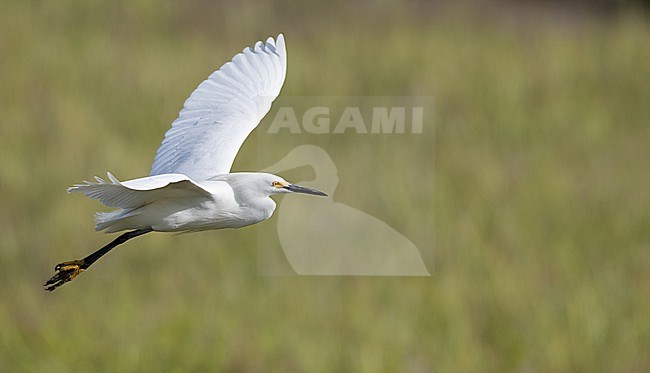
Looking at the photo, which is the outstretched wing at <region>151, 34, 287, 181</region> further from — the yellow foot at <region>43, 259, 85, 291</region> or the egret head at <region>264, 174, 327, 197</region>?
the egret head at <region>264, 174, 327, 197</region>

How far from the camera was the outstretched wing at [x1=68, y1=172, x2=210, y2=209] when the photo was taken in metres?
0.81

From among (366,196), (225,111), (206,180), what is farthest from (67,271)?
(366,196)

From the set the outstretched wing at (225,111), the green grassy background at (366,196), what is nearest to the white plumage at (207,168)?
the outstretched wing at (225,111)

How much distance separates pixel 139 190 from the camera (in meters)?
0.82

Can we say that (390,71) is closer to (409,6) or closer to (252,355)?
(409,6)

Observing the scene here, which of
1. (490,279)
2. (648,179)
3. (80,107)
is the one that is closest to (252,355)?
(490,279)

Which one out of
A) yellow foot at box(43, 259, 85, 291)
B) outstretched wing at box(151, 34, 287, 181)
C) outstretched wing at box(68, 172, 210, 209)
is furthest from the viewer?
outstretched wing at box(151, 34, 287, 181)

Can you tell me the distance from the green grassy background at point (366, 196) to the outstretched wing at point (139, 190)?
204 cm

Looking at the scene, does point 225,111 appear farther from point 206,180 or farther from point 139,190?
point 139,190

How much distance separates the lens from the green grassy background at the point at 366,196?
3051 mm

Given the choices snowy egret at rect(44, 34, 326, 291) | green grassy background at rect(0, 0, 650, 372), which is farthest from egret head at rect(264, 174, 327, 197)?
green grassy background at rect(0, 0, 650, 372)

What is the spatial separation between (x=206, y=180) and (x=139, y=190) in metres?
0.21

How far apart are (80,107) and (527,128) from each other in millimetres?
1932

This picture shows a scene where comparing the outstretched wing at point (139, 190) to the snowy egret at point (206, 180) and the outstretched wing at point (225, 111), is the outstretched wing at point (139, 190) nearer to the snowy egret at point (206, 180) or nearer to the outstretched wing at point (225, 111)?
the snowy egret at point (206, 180)
